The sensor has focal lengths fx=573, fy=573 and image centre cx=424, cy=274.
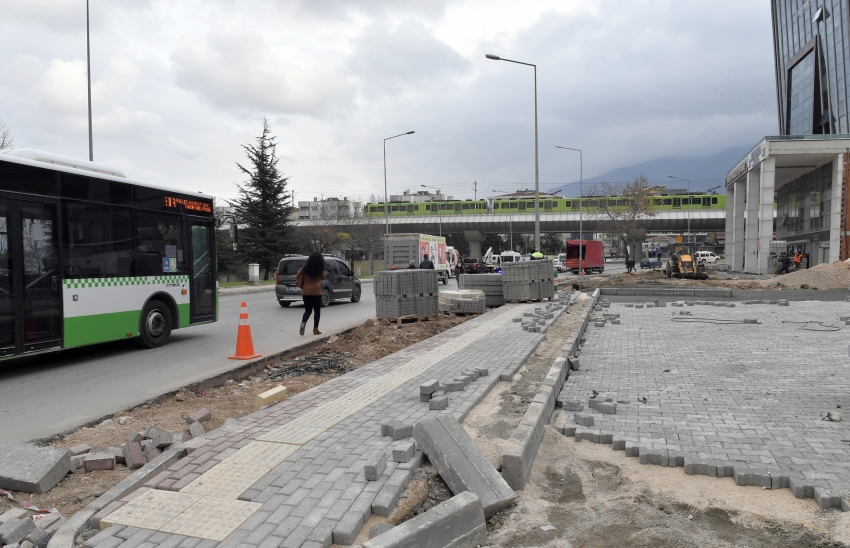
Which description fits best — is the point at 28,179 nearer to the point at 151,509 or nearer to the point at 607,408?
the point at 151,509

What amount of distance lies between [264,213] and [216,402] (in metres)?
38.3

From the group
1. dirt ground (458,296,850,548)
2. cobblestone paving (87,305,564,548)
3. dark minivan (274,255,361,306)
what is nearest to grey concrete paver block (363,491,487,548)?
dirt ground (458,296,850,548)

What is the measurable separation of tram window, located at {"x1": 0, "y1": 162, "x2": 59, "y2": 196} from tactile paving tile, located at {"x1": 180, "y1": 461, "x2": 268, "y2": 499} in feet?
20.7

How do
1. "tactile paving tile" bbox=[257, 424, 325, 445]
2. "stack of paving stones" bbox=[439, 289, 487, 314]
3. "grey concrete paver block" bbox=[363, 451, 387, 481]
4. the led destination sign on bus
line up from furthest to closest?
"stack of paving stones" bbox=[439, 289, 487, 314] < the led destination sign on bus < "tactile paving tile" bbox=[257, 424, 325, 445] < "grey concrete paver block" bbox=[363, 451, 387, 481]

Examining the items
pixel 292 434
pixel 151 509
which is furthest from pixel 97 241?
pixel 151 509

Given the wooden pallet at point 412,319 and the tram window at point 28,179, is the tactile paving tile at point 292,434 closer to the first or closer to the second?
the tram window at point 28,179

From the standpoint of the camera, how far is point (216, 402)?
6645 millimetres

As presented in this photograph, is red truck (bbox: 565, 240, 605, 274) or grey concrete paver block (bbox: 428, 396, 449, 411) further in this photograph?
red truck (bbox: 565, 240, 605, 274)

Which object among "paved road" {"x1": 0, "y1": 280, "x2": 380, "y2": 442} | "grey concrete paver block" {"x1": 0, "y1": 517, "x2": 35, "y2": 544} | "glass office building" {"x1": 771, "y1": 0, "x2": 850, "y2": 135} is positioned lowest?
"paved road" {"x1": 0, "y1": 280, "x2": 380, "y2": 442}

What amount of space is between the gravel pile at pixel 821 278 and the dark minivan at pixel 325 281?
15932 mm

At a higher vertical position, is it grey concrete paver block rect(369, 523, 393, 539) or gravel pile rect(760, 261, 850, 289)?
gravel pile rect(760, 261, 850, 289)

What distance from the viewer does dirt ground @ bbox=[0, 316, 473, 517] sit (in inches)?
159

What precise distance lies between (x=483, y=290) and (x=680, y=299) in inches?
289

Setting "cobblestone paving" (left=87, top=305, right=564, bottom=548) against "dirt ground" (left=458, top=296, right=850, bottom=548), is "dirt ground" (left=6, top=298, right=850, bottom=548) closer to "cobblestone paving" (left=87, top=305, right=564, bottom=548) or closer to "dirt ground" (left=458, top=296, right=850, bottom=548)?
"dirt ground" (left=458, top=296, right=850, bottom=548)
